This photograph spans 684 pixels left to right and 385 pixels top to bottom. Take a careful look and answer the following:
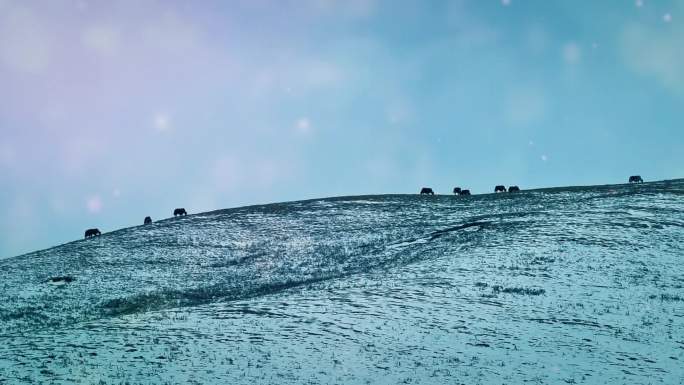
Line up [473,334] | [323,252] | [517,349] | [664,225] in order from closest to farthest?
[517,349]
[473,334]
[664,225]
[323,252]

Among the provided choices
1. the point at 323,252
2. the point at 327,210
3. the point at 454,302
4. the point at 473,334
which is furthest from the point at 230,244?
the point at 473,334

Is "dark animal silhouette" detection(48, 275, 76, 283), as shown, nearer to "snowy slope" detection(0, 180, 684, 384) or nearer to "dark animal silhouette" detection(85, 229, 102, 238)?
"snowy slope" detection(0, 180, 684, 384)

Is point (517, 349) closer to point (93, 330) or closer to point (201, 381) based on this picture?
point (201, 381)

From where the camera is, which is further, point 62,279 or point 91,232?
point 91,232

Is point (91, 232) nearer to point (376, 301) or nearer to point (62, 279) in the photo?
point (62, 279)

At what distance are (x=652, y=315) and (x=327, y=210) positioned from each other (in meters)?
38.9

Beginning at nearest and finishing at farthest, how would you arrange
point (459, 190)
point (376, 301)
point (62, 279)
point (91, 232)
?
point (376, 301) < point (62, 279) < point (91, 232) < point (459, 190)

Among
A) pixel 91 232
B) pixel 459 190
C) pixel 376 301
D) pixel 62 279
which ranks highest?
pixel 459 190

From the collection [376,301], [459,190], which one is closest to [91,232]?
[459,190]

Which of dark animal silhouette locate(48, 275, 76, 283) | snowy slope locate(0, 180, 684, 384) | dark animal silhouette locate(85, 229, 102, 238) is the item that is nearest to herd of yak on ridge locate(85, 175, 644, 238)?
dark animal silhouette locate(85, 229, 102, 238)

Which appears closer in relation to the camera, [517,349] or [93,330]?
[517,349]

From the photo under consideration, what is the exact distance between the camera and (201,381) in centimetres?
1605

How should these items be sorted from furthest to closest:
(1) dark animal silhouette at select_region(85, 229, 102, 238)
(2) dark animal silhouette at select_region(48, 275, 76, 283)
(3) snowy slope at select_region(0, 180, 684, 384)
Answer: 1. (1) dark animal silhouette at select_region(85, 229, 102, 238)
2. (2) dark animal silhouette at select_region(48, 275, 76, 283)
3. (3) snowy slope at select_region(0, 180, 684, 384)

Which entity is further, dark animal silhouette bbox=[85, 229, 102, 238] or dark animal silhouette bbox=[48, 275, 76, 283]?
dark animal silhouette bbox=[85, 229, 102, 238]
